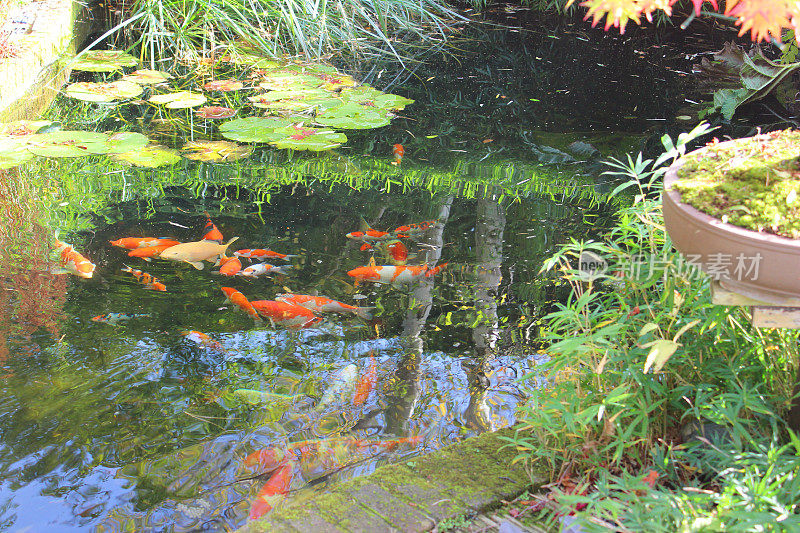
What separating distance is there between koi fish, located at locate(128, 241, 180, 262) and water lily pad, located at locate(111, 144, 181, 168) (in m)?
0.99

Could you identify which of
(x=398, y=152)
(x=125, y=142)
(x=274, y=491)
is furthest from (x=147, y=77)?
(x=274, y=491)

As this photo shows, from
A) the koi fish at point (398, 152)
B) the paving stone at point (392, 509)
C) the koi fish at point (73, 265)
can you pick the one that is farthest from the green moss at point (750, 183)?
the koi fish at point (398, 152)

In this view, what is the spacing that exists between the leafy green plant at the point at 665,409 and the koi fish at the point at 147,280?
156 cm

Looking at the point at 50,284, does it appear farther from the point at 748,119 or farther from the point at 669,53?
the point at 669,53

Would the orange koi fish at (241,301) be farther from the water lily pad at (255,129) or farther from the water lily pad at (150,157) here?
the water lily pad at (255,129)

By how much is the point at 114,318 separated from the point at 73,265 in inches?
17.0

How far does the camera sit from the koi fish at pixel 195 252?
2855 millimetres

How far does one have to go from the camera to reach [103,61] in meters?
5.48

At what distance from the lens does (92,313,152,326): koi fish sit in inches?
96.7

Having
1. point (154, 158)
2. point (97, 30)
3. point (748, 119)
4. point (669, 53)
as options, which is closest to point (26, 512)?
point (154, 158)

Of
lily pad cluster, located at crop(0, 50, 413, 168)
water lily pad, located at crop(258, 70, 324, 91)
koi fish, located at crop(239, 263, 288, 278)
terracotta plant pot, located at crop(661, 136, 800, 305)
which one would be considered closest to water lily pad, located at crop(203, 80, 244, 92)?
lily pad cluster, located at crop(0, 50, 413, 168)

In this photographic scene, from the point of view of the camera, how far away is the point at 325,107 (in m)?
4.67

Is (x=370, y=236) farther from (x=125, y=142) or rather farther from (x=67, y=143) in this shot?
(x=67, y=143)

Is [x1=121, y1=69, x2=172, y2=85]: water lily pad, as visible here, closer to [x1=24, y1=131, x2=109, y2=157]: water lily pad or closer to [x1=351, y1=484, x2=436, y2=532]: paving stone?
[x1=24, y1=131, x2=109, y2=157]: water lily pad
